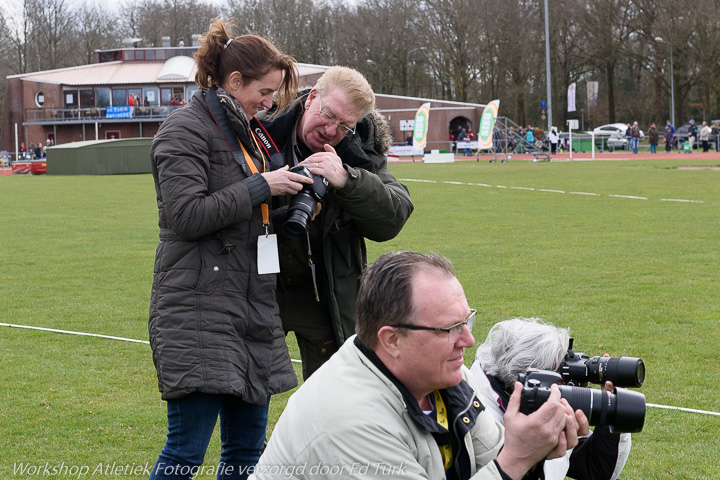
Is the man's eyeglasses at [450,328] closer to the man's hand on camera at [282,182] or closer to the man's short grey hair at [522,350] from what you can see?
the man's short grey hair at [522,350]

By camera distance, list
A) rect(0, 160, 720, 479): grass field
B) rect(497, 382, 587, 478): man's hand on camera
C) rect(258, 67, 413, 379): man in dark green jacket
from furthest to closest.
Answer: rect(0, 160, 720, 479): grass field
rect(258, 67, 413, 379): man in dark green jacket
rect(497, 382, 587, 478): man's hand on camera

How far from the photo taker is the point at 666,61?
5925cm

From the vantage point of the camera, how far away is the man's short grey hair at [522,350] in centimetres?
344

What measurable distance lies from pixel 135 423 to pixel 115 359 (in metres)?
1.72

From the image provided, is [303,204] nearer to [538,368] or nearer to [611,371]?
[538,368]

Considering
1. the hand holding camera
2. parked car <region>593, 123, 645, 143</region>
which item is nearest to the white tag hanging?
the hand holding camera

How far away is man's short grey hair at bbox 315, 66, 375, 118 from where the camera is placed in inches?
150

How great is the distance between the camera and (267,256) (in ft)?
11.4

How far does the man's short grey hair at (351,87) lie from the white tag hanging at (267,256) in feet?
2.34

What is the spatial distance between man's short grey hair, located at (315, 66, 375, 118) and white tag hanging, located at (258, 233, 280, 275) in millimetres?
713

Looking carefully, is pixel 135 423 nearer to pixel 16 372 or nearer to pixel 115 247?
pixel 16 372

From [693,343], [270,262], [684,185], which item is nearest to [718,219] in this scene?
[684,185]

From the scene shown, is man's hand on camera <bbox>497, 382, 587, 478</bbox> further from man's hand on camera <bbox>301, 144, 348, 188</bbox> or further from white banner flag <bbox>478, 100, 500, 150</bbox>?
white banner flag <bbox>478, 100, 500, 150</bbox>

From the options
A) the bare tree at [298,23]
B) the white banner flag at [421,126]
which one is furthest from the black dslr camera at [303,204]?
the bare tree at [298,23]
